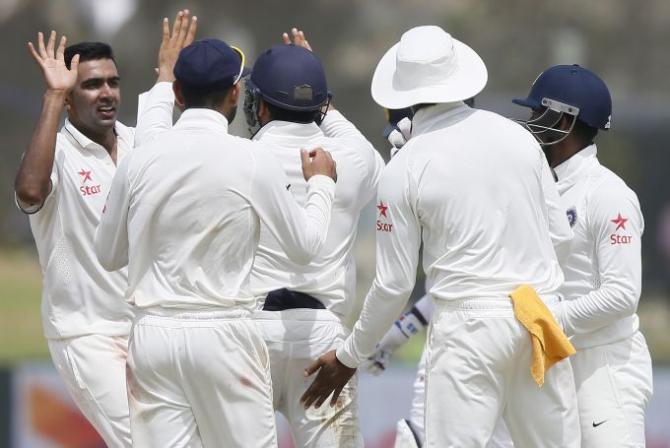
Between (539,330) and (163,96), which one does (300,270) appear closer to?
(163,96)

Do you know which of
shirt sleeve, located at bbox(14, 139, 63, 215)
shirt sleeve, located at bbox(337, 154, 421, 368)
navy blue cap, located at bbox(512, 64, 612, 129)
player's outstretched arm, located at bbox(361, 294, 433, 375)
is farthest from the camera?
player's outstretched arm, located at bbox(361, 294, 433, 375)

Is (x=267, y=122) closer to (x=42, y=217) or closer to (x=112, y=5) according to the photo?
(x=42, y=217)

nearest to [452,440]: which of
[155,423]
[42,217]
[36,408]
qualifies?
[155,423]

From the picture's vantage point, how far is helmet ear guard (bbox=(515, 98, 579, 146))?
21.5 ft

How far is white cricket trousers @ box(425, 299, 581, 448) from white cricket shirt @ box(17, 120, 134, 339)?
5.26 ft

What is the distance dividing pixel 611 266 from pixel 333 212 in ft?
3.90

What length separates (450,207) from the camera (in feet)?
18.8

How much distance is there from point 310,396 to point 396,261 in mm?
768

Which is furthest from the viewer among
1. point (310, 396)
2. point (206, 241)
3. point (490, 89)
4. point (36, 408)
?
point (490, 89)

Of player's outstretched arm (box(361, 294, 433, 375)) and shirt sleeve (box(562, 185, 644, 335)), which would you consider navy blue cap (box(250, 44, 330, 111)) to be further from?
player's outstretched arm (box(361, 294, 433, 375))

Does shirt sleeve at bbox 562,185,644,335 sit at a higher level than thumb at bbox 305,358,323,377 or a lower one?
higher

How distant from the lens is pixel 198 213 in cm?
551

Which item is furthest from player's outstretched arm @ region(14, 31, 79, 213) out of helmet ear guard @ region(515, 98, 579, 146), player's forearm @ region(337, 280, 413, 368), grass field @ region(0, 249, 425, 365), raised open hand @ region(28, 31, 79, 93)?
grass field @ region(0, 249, 425, 365)

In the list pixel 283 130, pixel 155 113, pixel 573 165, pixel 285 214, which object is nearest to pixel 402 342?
pixel 573 165
